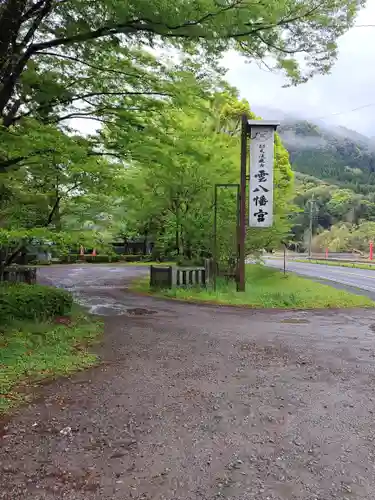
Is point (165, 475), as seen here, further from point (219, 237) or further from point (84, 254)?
point (84, 254)

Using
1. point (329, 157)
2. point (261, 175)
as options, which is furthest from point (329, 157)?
point (261, 175)

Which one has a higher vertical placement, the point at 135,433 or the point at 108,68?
the point at 108,68

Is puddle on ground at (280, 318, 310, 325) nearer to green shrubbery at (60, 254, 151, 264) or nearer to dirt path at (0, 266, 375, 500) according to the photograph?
dirt path at (0, 266, 375, 500)

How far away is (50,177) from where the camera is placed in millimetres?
8219

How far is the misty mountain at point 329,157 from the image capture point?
80.1 metres

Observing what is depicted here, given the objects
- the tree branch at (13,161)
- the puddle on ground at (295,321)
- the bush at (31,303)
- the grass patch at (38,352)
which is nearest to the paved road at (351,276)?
the puddle on ground at (295,321)

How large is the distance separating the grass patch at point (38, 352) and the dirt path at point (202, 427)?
30cm

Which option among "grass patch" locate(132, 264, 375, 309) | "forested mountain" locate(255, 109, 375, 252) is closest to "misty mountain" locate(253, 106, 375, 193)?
"forested mountain" locate(255, 109, 375, 252)

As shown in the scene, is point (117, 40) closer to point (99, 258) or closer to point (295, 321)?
point (295, 321)

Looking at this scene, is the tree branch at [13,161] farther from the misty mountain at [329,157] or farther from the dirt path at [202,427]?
the misty mountain at [329,157]

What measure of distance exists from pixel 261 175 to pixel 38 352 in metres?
7.84

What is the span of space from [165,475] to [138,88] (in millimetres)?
6702

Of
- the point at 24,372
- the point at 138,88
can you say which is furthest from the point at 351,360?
the point at 138,88

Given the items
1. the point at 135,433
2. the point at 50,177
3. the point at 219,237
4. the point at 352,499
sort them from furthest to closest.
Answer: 1. the point at 219,237
2. the point at 50,177
3. the point at 135,433
4. the point at 352,499
